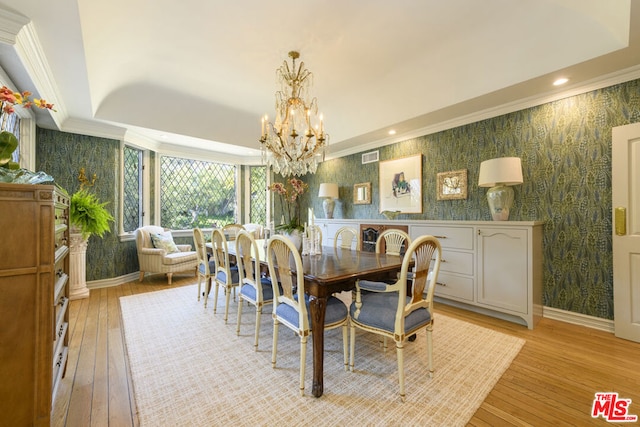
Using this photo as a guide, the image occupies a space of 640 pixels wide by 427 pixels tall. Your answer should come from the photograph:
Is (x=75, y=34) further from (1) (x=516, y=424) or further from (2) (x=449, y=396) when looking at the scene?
(1) (x=516, y=424)

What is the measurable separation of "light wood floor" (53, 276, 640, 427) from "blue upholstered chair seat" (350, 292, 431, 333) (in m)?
0.56

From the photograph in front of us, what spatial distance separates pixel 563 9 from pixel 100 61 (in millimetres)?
4377

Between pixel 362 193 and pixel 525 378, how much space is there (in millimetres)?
3534

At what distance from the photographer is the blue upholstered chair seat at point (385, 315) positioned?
1.70m

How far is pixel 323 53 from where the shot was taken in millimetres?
2826

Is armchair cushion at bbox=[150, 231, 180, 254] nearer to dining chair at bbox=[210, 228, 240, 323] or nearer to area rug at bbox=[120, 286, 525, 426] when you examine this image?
area rug at bbox=[120, 286, 525, 426]

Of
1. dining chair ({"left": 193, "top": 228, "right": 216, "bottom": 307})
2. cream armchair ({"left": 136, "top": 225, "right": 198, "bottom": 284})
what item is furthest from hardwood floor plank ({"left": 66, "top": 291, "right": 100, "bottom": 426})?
cream armchair ({"left": 136, "top": 225, "right": 198, "bottom": 284})

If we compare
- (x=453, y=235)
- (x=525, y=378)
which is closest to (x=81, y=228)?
(x=453, y=235)

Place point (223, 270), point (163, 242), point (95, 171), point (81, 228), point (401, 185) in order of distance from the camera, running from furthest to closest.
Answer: point (163, 242) → point (401, 185) → point (95, 171) → point (81, 228) → point (223, 270)

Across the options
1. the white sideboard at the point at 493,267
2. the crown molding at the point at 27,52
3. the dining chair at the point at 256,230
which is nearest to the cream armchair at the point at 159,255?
the dining chair at the point at 256,230

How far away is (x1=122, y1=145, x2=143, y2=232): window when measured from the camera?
15.2 feet

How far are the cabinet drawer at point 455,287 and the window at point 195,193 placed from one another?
4.59 metres

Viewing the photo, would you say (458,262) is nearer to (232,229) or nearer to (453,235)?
(453,235)

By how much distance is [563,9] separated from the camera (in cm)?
226
